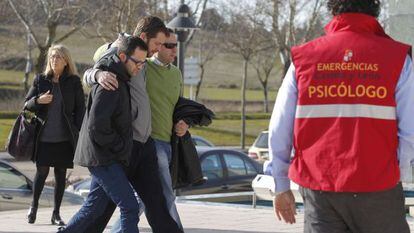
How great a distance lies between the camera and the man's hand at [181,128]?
24.7ft

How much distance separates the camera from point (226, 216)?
10484 millimetres

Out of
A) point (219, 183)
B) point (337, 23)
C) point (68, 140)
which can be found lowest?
point (219, 183)

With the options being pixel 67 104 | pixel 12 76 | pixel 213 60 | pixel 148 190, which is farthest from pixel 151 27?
pixel 213 60

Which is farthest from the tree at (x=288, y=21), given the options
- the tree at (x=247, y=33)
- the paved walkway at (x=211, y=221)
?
the paved walkway at (x=211, y=221)

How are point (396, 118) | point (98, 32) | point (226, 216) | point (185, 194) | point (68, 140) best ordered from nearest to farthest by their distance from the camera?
point (396, 118)
point (68, 140)
point (226, 216)
point (185, 194)
point (98, 32)

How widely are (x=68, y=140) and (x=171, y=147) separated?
197 centimetres

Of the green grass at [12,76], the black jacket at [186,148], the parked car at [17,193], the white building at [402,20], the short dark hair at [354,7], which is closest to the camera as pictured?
the short dark hair at [354,7]

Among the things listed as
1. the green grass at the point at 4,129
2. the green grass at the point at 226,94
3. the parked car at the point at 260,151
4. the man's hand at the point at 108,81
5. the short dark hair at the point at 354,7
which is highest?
the short dark hair at the point at 354,7

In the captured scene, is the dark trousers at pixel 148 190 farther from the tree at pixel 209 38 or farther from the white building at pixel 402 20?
the tree at pixel 209 38

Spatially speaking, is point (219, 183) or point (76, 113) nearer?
point (76, 113)

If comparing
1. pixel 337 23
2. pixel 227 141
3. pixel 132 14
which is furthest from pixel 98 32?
pixel 337 23

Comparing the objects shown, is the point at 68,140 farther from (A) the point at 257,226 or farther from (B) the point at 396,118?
(B) the point at 396,118

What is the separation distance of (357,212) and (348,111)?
1.49 ft

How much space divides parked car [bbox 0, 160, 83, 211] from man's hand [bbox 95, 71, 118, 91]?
7.01m
